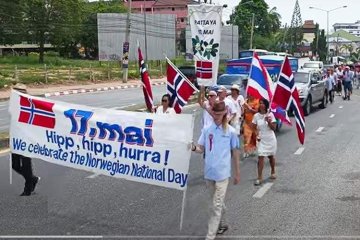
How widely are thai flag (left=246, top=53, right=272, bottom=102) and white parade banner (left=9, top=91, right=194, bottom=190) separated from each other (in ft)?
12.9

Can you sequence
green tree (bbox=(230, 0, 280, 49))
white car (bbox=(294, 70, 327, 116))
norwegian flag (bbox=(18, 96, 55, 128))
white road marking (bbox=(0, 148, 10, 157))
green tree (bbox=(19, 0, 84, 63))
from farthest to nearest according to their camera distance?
1. green tree (bbox=(230, 0, 280, 49))
2. green tree (bbox=(19, 0, 84, 63))
3. white car (bbox=(294, 70, 327, 116))
4. white road marking (bbox=(0, 148, 10, 157))
5. norwegian flag (bbox=(18, 96, 55, 128))

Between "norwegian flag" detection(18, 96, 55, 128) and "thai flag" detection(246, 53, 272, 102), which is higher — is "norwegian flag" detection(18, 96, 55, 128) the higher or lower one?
the lower one

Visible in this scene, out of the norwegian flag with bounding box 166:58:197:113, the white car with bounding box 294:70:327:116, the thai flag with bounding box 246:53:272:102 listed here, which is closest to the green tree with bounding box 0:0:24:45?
the white car with bounding box 294:70:327:116

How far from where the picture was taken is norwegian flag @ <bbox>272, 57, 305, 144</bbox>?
1031 cm

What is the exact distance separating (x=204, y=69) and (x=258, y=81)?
4.39 feet

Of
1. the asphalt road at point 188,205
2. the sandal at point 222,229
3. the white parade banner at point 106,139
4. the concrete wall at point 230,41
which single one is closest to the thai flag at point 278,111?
the asphalt road at point 188,205

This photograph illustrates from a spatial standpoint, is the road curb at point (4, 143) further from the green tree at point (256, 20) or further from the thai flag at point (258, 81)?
the green tree at point (256, 20)

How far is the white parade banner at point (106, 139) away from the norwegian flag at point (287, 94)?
12.8 ft

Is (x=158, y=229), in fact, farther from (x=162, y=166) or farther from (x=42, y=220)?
(x=42, y=220)

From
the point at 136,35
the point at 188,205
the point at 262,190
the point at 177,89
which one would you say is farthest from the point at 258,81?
the point at 136,35

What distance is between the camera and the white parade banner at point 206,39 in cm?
1152

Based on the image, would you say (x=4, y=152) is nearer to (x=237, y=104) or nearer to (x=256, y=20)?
(x=237, y=104)

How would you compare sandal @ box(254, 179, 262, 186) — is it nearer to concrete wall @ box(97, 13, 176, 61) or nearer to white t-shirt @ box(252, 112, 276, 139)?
white t-shirt @ box(252, 112, 276, 139)

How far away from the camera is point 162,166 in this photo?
22.7ft
